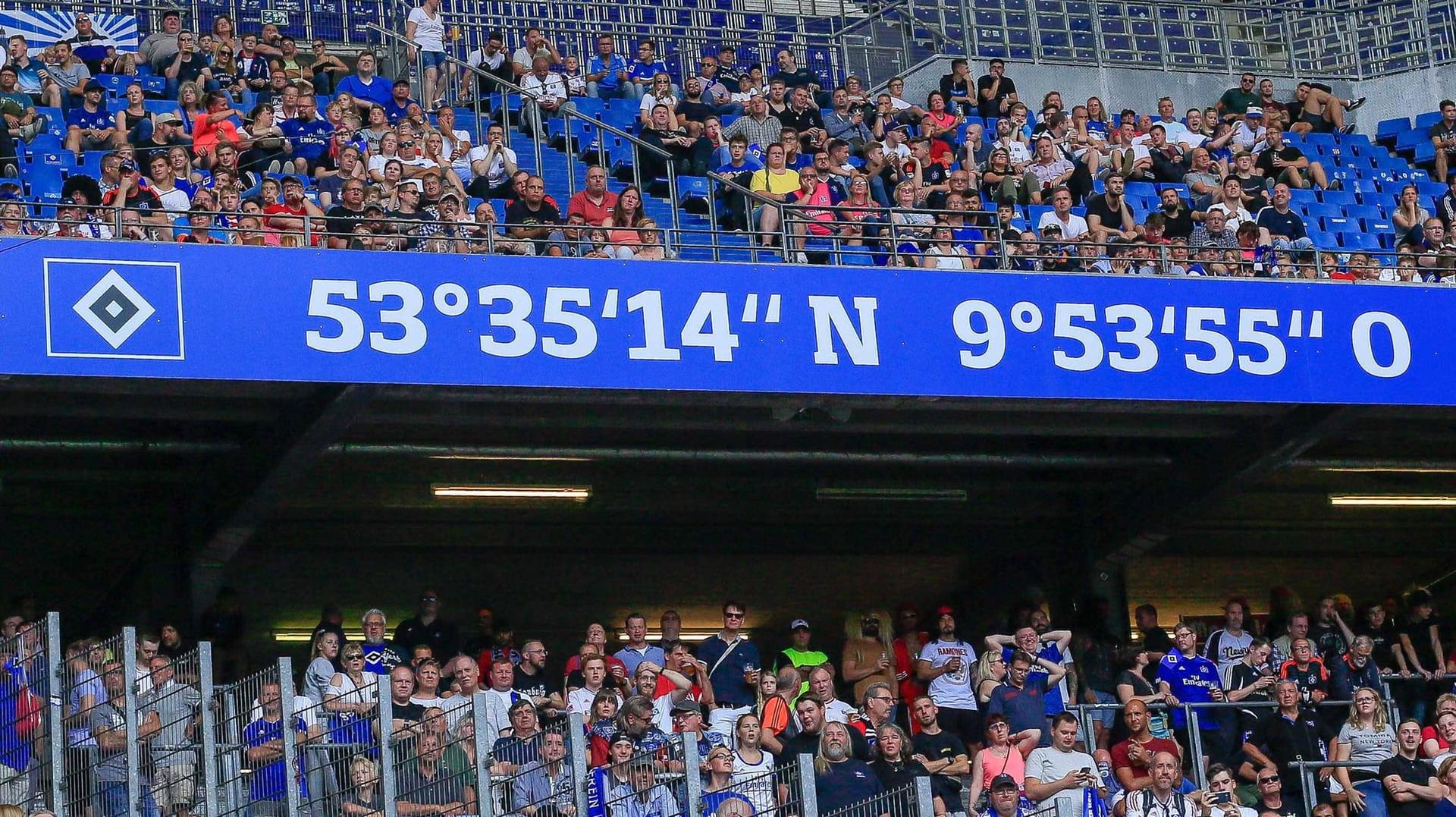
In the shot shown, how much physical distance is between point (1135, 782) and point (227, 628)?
6.76 metres

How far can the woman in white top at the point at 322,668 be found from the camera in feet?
45.7

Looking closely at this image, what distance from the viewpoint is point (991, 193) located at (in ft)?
62.9

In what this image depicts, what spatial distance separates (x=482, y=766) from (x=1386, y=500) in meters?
11.8

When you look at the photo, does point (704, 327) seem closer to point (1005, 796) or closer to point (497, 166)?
point (497, 166)

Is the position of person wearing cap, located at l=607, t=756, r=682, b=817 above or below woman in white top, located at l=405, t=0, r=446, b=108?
below

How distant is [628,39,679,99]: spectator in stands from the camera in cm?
2039

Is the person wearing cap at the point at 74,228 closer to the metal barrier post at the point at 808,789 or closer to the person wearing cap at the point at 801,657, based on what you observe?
the person wearing cap at the point at 801,657

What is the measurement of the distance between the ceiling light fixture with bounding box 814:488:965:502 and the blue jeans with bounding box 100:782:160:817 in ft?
28.1

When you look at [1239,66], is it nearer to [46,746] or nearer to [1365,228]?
[1365,228]

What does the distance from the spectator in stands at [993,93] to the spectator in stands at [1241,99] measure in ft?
6.78

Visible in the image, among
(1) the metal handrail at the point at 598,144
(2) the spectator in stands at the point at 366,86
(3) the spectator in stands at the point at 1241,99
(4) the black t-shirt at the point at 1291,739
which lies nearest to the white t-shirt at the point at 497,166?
(1) the metal handrail at the point at 598,144

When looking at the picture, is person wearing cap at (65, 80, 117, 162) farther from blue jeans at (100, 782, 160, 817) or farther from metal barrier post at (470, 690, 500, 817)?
metal barrier post at (470, 690, 500, 817)

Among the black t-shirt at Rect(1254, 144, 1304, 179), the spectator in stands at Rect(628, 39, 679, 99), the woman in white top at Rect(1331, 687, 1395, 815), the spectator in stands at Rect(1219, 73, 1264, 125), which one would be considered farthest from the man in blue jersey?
the spectator in stands at Rect(1219, 73, 1264, 125)

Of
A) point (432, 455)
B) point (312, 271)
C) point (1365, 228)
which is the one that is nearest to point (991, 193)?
point (1365, 228)
